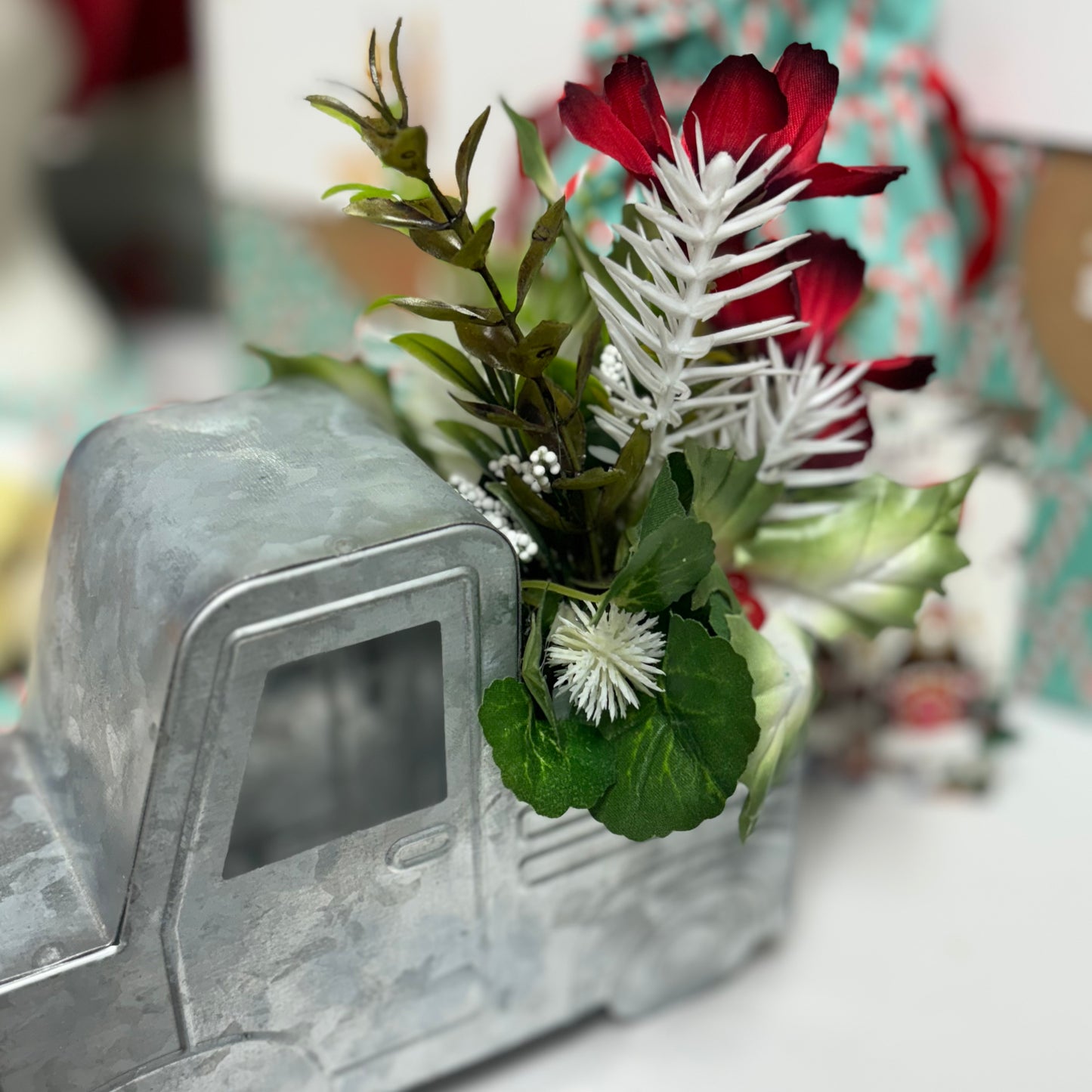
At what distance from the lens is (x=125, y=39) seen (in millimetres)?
1126

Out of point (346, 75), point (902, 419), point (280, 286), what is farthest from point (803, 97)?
point (280, 286)

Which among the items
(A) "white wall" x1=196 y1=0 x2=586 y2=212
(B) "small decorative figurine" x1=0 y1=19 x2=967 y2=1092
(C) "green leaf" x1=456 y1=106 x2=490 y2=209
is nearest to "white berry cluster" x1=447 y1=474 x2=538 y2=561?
(B) "small decorative figurine" x1=0 y1=19 x2=967 y2=1092

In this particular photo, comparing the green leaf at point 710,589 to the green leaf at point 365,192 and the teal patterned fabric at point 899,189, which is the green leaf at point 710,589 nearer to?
the green leaf at point 365,192

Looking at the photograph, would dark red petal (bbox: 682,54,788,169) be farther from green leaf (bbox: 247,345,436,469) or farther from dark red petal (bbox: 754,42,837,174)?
green leaf (bbox: 247,345,436,469)

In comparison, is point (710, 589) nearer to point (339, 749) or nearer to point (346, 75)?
point (339, 749)

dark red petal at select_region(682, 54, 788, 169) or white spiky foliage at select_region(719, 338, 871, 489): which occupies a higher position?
dark red petal at select_region(682, 54, 788, 169)

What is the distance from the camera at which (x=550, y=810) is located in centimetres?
37

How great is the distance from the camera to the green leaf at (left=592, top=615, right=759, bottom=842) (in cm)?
36

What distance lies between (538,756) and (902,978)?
0.84 feet


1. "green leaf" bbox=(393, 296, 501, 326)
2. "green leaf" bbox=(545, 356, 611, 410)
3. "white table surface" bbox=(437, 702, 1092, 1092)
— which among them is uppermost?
"green leaf" bbox=(393, 296, 501, 326)

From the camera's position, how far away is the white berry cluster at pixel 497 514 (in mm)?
403

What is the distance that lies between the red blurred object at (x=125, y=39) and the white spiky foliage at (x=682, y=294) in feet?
2.38

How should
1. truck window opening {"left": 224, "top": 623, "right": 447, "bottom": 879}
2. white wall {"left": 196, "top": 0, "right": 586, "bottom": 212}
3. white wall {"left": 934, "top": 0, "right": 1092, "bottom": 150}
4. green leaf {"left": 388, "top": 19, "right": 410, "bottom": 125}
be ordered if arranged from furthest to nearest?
white wall {"left": 196, "top": 0, "right": 586, "bottom": 212} → white wall {"left": 934, "top": 0, "right": 1092, "bottom": 150} → truck window opening {"left": 224, "top": 623, "right": 447, "bottom": 879} → green leaf {"left": 388, "top": 19, "right": 410, "bottom": 125}

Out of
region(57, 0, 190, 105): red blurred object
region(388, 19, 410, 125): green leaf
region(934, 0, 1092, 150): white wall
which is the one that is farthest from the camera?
region(57, 0, 190, 105): red blurred object
